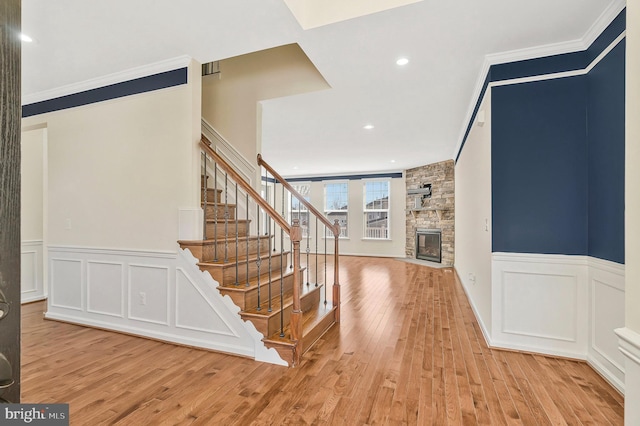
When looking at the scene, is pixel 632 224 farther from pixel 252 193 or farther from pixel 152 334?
pixel 152 334

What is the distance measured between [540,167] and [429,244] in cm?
558

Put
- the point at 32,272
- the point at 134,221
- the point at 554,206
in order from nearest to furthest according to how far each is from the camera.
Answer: the point at 554,206 < the point at 134,221 < the point at 32,272

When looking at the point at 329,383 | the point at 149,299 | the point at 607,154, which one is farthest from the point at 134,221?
the point at 607,154

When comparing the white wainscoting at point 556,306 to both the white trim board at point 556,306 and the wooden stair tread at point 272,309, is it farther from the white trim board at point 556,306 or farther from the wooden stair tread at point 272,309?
the wooden stair tread at point 272,309

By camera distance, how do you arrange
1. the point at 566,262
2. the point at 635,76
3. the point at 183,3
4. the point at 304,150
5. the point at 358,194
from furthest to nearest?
the point at 358,194 < the point at 304,150 < the point at 566,262 < the point at 183,3 < the point at 635,76

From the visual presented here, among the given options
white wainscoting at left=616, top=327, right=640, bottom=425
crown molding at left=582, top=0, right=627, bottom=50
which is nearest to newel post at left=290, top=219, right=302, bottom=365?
white wainscoting at left=616, top=327, right=640, bottom=425

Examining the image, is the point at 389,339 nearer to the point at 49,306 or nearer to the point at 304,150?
the point at 49,306

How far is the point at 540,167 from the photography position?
8.43ft

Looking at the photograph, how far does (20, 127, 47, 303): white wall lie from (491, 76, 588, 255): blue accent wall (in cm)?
560

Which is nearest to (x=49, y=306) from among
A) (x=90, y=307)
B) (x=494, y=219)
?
(x=90, y=307)

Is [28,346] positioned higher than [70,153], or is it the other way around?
[70,153]

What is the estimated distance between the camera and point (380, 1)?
2.08 meters

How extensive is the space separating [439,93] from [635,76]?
107 inches

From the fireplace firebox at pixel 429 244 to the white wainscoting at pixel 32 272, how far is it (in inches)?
295
